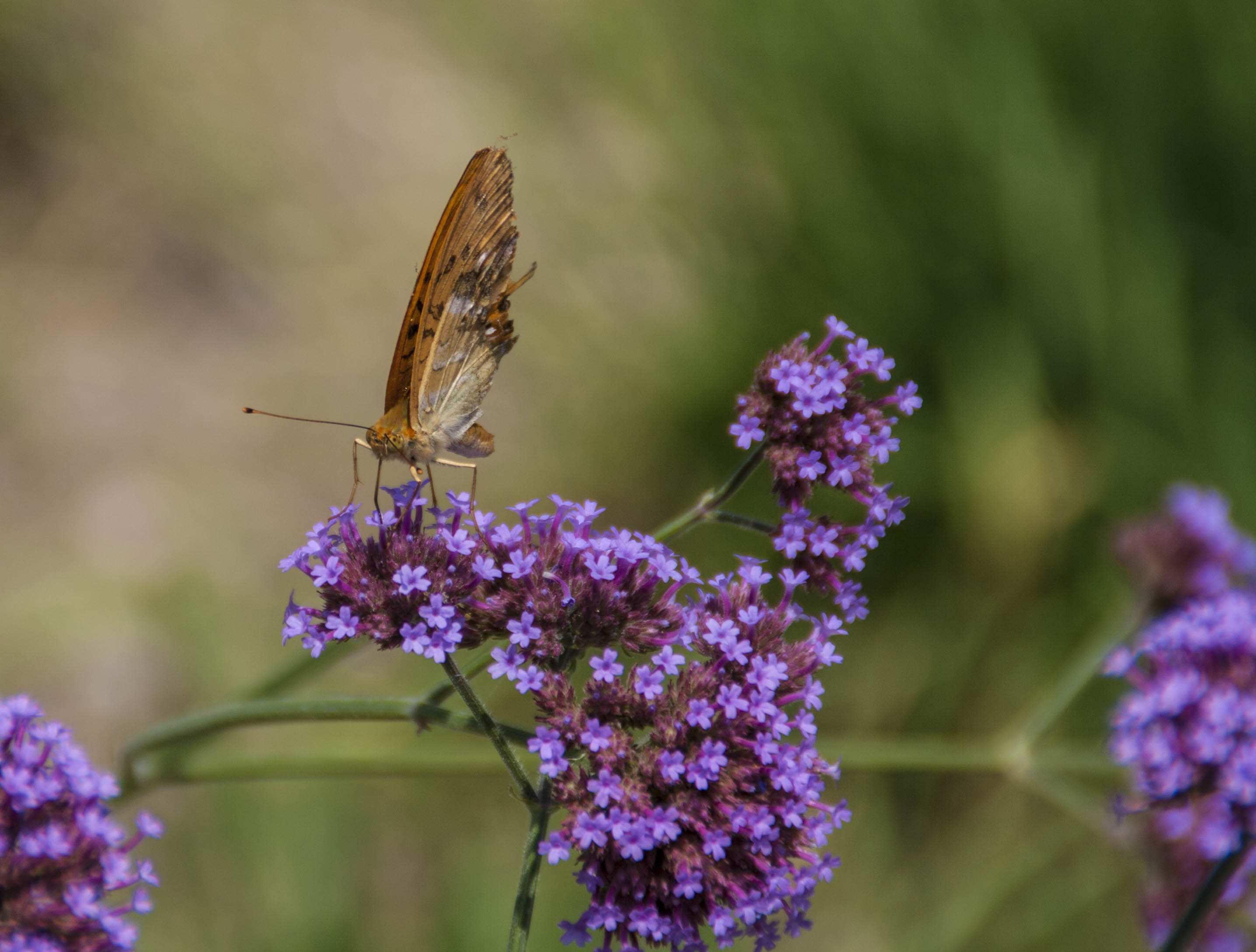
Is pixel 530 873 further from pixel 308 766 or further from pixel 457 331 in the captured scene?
pixel 457 331

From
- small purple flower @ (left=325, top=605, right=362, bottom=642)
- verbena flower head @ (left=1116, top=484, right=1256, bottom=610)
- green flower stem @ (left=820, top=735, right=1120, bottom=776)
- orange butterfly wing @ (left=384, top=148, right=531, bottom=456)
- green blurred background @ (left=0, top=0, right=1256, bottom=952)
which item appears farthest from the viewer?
green blurred background @ (left=0, top=0, right=1256, bottom=952)

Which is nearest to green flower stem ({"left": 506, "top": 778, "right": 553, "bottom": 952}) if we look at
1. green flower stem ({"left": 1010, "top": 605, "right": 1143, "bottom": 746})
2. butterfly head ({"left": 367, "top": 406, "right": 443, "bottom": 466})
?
butterfly head ({"left": 367, "top": 406, "right": 443, "bottom": 466})

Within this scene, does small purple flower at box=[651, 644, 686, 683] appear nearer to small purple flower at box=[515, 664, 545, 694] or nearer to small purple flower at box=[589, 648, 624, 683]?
small purple flower at box=[589, 648, 624, 683]

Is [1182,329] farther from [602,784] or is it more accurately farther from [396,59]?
[396,59]

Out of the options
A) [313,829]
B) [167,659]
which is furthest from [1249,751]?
[167,659]

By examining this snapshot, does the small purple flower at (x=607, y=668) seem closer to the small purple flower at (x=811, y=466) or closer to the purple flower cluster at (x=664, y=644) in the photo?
the purple flower cluster at (x=664, y=644)

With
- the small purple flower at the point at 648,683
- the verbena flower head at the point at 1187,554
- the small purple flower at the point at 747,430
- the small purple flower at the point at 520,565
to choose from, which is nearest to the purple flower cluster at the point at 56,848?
the small purple flower at the point at 520,565
